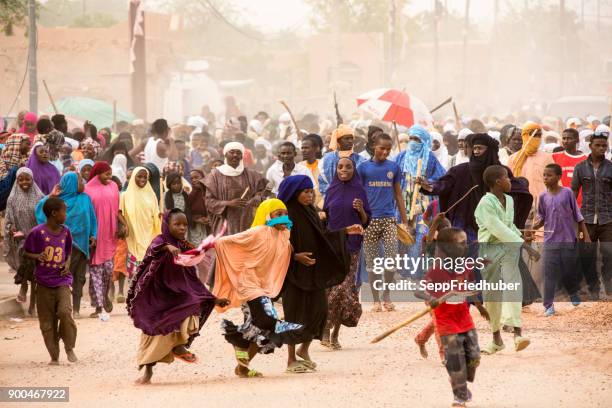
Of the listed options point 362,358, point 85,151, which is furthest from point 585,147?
point 362,358

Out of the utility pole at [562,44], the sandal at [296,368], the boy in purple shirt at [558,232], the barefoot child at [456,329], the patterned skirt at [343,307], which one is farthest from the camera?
the utility pole at [562,44]

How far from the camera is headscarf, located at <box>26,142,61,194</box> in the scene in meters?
14.1

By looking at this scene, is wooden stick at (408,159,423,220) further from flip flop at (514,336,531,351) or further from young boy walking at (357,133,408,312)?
flip flop at (514,336,531,351)

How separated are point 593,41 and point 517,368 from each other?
9517cm

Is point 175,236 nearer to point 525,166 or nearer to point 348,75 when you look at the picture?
point 525,166

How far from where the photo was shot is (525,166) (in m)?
13.9

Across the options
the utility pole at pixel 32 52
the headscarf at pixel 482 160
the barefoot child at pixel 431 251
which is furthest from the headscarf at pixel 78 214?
the utility pole at pixel 32 52

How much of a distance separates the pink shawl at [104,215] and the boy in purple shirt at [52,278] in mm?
2798

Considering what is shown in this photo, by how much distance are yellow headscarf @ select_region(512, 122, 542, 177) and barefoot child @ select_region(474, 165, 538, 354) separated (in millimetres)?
3316

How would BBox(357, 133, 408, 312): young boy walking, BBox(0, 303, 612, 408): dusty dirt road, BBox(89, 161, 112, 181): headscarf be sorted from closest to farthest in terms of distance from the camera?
BBox(0, 303, 612, 408): dusty dirt road < BBox(357, 133, 408, 312): young boy walking < BBox(89, 161, 112, 181): headscarf

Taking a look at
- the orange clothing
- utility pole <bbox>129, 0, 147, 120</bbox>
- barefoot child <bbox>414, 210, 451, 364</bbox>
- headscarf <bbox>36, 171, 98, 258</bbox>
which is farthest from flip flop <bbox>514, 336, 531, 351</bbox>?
utility pole <bbox>129, 0, 147, 120</bbox>

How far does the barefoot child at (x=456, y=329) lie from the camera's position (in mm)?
8094

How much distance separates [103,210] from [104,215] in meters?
0.07

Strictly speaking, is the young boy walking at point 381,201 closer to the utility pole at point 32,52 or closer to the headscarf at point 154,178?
the headscarf at point 154,178
